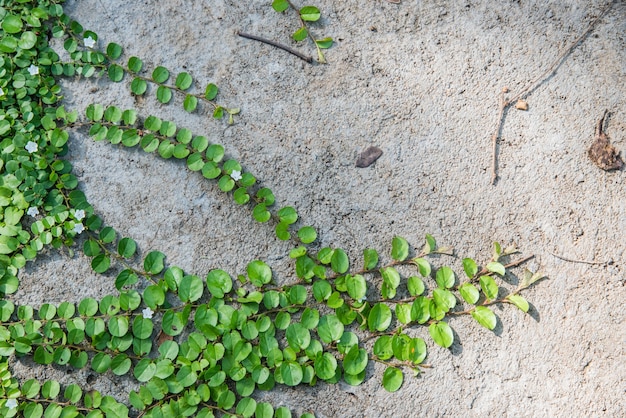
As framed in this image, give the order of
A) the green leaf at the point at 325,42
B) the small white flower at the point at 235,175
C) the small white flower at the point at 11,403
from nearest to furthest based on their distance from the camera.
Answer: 1. the small white flower at the point at 11,403
2. the small white flower at the point at 235,175
3. the green leaf at the point at 325,42

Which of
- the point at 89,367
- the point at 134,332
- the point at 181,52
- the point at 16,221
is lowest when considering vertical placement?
the point at 89,367

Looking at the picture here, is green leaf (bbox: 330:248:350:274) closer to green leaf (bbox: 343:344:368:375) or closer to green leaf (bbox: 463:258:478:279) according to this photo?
green leaf (bbox: 343:344:368:375)

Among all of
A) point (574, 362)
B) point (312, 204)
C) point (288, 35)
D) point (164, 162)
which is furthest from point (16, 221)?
point (574, 362)

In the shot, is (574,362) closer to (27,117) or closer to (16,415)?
(16,415)

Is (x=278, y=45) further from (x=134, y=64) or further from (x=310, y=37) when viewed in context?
(x=134, y=64)

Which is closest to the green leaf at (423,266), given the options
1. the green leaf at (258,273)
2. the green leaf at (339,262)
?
the green leaf at (339,262)

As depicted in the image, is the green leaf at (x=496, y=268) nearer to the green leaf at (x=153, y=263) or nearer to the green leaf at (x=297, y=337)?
the green leaf at (x=297, y=337)

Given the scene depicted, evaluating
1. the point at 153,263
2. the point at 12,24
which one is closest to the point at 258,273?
the point at 153,263
